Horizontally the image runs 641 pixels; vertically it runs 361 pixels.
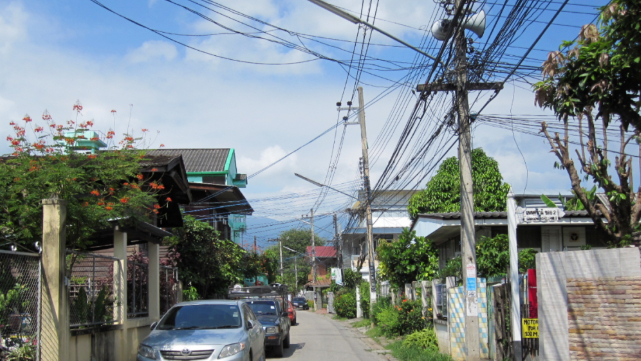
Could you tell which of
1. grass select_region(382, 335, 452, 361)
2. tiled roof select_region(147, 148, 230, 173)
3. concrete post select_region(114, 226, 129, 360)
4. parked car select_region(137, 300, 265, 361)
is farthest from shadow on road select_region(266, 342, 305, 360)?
tiled roof select_region(147, 148, 230, 173)

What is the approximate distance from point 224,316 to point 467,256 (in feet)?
17.4

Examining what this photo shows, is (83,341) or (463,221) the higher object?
(463,221)

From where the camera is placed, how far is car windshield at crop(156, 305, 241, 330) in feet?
36.8

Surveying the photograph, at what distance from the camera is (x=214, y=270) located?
2253 centimetres

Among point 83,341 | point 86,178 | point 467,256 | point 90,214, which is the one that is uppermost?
point 86,178

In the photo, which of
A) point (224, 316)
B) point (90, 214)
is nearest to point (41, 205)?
point (90, 214)

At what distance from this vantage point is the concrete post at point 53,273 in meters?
8.91

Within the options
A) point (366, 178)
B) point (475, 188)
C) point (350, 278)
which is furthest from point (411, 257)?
point (350, 278)

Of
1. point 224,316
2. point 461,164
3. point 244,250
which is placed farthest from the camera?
point 244,250

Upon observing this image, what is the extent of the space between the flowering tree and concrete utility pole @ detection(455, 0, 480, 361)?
6626 millimetres

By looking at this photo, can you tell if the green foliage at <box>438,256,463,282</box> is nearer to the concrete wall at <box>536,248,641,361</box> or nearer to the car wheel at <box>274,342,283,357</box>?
the car wheel at <box>274,342,283,357</box>

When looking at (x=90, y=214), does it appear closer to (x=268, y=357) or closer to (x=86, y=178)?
(x=86, y=178)

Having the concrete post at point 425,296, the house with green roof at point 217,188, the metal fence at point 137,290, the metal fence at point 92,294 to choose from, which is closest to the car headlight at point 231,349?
the metal fence at point 92,294

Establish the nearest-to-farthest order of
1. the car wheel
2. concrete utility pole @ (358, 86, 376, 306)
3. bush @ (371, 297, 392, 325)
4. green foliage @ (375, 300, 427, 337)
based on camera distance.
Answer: the car wheel < green foliage @ (375, 300, 427, 337) < bush @ (371, 297, 392, 325) < concrete utility pole @ (358, 86, 376, 306)
